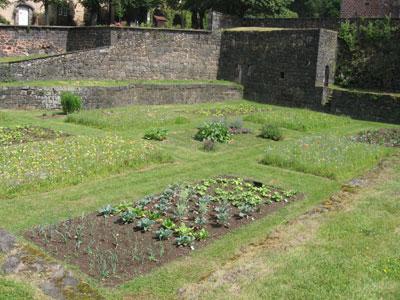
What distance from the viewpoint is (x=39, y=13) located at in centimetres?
3941

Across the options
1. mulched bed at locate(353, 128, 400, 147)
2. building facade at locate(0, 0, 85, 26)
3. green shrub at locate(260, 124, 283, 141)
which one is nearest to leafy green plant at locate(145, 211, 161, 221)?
green shrub at locate(260, 124, 283, 141)

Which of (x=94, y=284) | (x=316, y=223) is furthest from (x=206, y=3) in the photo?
(x=94, y=284)

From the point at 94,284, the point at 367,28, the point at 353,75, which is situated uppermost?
the point at 367,28

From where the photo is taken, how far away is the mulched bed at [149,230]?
6672mm

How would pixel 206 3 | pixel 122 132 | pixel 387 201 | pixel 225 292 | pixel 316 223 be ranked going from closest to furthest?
pixel 225 292 < pixel 316 223 < pixel 387 201 < pixel 122 132 < pixel 206 3

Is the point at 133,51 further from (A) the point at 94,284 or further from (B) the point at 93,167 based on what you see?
(A) the point at 94,284

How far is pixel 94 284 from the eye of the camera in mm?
6102

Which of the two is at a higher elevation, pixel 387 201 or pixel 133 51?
pixel 133 51

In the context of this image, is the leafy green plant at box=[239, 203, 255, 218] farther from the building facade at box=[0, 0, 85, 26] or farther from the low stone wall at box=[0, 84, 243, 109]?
the building facade at box=[0, 0, 85, 26]

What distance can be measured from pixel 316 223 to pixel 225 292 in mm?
2987

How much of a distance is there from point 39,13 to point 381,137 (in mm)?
31221

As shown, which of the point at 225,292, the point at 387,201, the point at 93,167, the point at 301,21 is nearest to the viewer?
the point at 225,292

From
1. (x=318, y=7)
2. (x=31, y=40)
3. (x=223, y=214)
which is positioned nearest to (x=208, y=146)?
(x=223, y=214)

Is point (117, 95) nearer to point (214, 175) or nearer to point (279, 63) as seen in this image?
point (279, 63)
